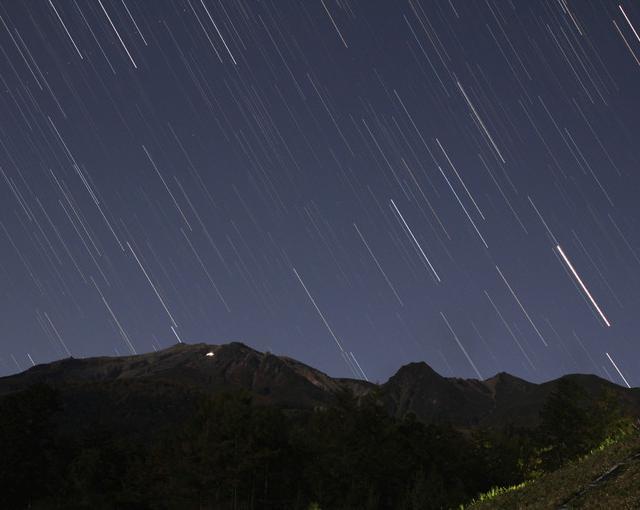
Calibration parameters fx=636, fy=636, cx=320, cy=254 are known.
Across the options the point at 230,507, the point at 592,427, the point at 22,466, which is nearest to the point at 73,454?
the point at 22,466

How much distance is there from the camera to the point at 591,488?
49.3 ft

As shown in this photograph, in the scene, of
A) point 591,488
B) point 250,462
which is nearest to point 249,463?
point 250,462

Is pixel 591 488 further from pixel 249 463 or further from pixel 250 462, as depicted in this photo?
pixel 250 462

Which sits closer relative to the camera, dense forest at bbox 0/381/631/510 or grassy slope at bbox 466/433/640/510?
grassy slope at bbox 466/433/640/510

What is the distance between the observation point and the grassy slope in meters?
13.1

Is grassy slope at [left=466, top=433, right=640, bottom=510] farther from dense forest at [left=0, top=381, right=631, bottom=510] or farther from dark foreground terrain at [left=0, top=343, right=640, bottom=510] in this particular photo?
dark foreground terrain at [left=0, top=343, right=640, bottom=510]

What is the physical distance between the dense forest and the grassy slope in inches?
1341

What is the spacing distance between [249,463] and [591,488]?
49665 millimetres

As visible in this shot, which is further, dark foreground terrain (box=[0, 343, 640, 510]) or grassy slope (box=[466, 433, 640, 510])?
dark foreground terrain (box=[0, 343, 640, 510])

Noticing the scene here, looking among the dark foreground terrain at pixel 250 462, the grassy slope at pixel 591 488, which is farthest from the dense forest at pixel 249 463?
the grassy slope at pixel 591 488

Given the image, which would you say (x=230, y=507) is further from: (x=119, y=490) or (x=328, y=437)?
(x=119, y=490)

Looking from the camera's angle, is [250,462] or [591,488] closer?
[591,488]

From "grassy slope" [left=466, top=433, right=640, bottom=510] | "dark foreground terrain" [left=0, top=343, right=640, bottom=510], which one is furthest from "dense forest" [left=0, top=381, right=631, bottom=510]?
"grassy slope" [left=466, top=433, right=640, bottom=510]

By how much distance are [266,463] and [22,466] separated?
31964 millimetres
